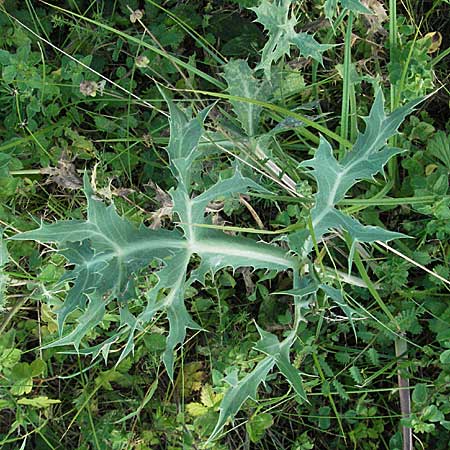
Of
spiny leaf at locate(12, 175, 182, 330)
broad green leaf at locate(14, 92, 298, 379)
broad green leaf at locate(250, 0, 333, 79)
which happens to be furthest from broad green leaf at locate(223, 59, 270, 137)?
spiny leaf at locate(12, 175, 182, 330)

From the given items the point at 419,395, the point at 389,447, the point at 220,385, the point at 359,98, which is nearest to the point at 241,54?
the point at 359,98

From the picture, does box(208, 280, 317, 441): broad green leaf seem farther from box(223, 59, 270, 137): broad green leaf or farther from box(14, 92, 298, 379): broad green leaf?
box(223, 59, 270, 137): broad green leaf

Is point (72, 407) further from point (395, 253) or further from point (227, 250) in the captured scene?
point (395, 253)

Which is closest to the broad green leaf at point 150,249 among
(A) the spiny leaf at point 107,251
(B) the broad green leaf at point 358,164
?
(A) the spiny leaf at point 107,251

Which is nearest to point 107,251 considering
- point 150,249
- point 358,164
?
point 150,249

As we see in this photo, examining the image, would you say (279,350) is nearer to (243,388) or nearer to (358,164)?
(243,388)

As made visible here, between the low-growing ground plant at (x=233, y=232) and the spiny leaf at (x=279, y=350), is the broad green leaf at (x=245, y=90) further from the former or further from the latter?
the spiny leaf at (x=279, y=350)
